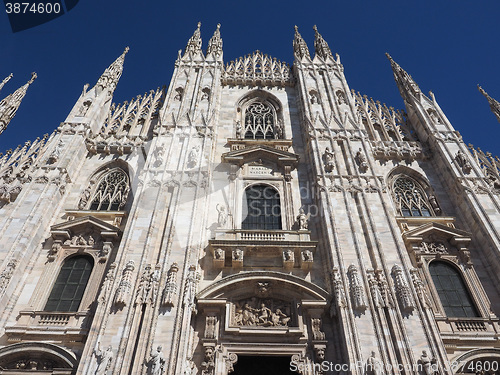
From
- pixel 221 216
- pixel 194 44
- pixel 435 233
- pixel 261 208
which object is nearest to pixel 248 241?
pixel 221 216

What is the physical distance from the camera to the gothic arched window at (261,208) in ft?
49.7

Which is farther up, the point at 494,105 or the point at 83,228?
the point at 494,105

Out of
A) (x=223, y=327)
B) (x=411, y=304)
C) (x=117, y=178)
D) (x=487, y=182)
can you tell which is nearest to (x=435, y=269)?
(x=411, y=304)

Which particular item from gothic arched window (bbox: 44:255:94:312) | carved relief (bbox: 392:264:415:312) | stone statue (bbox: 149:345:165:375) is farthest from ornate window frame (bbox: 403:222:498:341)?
gothic arched window (bbox: 44:255:94:312)

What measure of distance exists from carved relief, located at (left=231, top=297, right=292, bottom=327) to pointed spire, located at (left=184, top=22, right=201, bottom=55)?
16.8 meters

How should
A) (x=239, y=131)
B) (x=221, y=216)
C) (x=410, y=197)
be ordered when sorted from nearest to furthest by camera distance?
(x=221, y=216) → (x=410, y=197) → (x=239, y=131)

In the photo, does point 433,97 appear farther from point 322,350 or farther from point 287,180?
point 322,350

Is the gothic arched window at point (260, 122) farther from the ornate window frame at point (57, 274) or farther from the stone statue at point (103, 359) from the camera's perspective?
the stone statue at point (103, 359)

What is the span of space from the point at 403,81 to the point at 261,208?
12.9 metres

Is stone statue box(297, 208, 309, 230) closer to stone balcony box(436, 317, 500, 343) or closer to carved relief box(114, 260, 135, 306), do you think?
stone balcony box(436, 317, 500, 343)

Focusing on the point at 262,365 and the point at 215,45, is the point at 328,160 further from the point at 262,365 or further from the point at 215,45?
the point at 215,45

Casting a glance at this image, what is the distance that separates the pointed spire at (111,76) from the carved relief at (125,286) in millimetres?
11648

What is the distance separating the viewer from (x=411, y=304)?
1133 cm

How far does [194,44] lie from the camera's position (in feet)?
78.7
